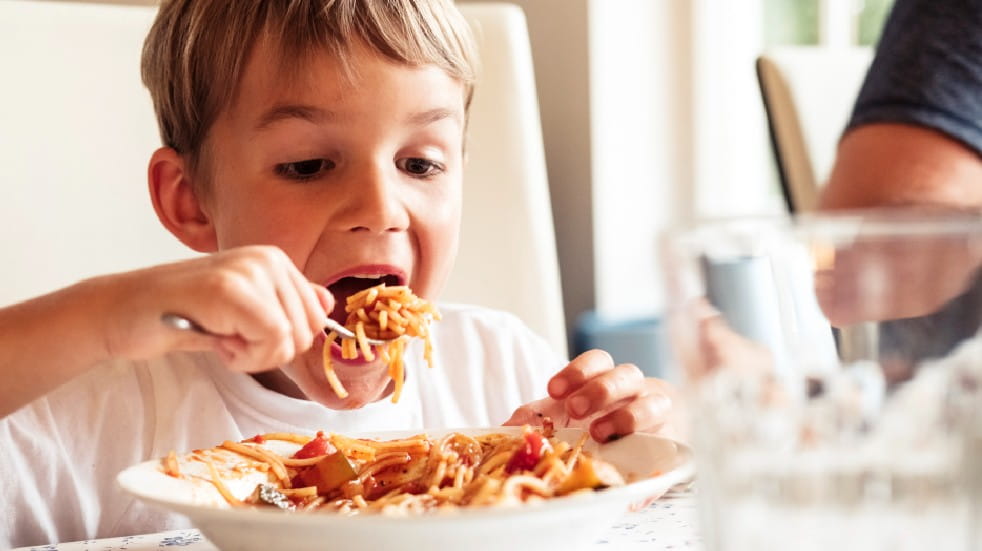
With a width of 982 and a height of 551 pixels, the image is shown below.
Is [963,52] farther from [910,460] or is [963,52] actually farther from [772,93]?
[772,93]

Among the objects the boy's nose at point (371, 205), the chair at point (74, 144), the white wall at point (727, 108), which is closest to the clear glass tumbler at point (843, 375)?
the boy's nose at point (371, 205)

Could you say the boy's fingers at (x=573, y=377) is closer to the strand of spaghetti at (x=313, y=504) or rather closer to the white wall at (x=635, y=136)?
the strand of spaghetti at (x=313, y=504)

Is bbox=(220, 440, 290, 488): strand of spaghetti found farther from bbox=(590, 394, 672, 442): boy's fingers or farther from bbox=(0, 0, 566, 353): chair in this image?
bbox=(0, 0, 566, 353): chair

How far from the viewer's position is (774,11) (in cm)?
276

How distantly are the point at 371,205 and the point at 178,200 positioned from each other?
307 millimetres

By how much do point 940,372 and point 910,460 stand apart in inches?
1.4

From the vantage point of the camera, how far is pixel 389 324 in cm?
99

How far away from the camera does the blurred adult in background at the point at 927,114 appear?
84cm

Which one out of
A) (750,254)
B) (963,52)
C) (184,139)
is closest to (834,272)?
(750,254)

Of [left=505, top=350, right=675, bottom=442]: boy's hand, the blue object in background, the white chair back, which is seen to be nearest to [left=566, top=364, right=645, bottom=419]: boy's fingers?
[left=505, top=350, right=675, bottom=442]: boy's hand

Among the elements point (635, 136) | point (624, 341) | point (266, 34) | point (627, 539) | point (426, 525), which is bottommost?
point (624, 341)

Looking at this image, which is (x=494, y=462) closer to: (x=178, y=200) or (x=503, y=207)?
(x=178, y=200)

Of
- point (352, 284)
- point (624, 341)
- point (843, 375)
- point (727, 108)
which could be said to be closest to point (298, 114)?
point (352, 284)

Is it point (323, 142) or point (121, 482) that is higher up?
point (323, 142)
